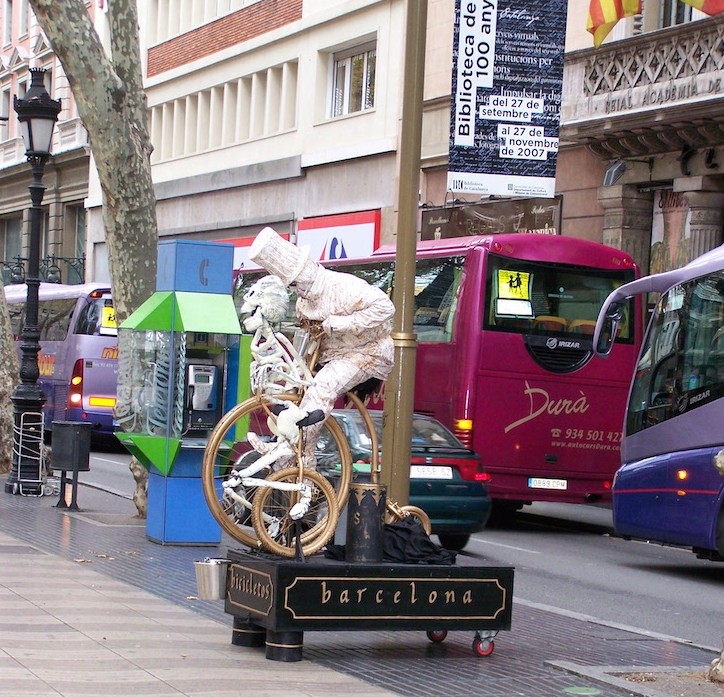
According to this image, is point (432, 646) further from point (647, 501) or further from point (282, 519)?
point (647, 501)

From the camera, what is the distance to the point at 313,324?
8.69 meters

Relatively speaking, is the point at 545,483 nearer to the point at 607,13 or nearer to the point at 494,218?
the point at 607,13

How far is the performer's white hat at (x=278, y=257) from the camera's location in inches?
332

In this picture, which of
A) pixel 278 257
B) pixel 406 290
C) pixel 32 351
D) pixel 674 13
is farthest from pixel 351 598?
pixel 674 13

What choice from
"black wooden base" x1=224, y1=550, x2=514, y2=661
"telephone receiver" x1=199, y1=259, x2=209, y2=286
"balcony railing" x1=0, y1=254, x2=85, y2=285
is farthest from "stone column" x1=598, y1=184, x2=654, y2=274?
"balcony railing" x1=0, y1=254, x2=85, y2=285

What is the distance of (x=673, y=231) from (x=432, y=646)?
16.7 m

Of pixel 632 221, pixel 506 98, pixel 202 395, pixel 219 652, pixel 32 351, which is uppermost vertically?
pixel 506 98

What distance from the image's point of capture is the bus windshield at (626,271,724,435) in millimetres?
14234

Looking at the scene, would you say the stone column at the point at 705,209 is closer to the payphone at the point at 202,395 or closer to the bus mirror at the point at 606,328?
the bus mirror at the point at 606,328

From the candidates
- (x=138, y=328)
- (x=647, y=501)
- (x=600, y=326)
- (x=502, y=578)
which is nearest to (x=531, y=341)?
(x=600, y=326)

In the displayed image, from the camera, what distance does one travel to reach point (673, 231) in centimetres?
2439

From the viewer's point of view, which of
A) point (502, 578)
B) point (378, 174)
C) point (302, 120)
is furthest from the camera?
point (302, 120)

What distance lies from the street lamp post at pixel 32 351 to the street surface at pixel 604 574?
1.50 meters

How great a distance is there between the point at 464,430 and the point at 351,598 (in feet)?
33.3
